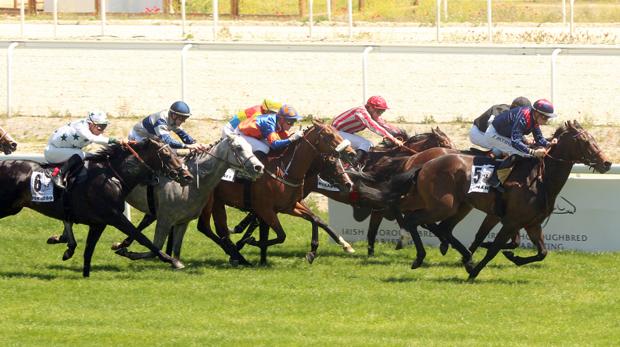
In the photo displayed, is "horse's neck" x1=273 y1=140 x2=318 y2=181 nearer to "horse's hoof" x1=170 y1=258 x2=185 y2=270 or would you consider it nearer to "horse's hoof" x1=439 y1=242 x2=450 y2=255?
"horse's hoof" x1=170 y1=258 x2=185 y2=270

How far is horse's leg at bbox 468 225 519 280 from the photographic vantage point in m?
15.5

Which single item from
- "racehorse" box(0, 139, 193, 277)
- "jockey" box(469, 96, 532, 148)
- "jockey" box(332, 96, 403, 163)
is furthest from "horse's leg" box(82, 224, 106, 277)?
"jockey" box(469, 96, 532, 148)

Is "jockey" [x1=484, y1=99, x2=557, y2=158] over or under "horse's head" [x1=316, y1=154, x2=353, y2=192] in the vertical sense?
over

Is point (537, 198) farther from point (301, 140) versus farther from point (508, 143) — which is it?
point (301, 140)

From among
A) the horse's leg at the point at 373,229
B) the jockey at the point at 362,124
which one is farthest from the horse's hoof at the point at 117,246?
the jockey at the point at 362,124

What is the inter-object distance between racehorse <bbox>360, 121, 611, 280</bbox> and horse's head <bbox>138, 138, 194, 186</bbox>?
247 cm

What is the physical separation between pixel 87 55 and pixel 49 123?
3370 millimetres

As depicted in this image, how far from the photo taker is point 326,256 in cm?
1739

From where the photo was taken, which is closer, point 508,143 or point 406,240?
point 508,143

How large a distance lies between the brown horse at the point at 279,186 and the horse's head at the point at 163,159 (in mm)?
1151

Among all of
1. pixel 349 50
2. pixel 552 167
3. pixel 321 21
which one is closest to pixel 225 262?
pixel 552 167

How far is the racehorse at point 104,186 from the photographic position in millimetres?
15570

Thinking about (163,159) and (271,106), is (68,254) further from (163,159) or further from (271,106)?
(271,106)

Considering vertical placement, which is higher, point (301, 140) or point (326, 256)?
point (301, 140)
